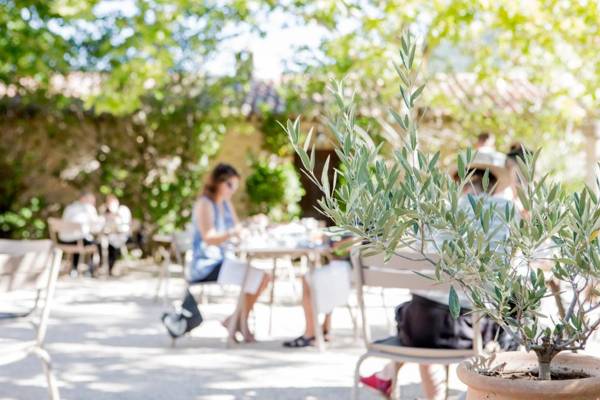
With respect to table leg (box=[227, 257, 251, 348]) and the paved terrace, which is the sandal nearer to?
the paved terrace

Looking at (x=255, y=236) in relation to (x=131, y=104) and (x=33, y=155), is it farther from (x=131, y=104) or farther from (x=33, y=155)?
(x=33, y=155)

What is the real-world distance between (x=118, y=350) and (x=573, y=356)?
4838 millimetres

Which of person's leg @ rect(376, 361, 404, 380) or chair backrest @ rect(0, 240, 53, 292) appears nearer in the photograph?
chair backrest @ rect(0, 240, 53, 292)

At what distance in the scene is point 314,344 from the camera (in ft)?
21.6

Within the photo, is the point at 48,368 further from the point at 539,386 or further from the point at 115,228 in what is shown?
the point at 115,228

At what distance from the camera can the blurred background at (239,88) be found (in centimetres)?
832

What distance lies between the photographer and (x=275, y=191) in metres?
15.5

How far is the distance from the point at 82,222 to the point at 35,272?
7983mm

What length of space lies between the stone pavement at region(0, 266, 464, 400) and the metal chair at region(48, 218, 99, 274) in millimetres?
2807

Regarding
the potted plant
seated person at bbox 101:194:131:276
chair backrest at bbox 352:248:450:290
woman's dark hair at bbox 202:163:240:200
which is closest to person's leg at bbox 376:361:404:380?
chair backrest at bbox 352:248:450:290

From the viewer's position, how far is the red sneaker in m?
4.39

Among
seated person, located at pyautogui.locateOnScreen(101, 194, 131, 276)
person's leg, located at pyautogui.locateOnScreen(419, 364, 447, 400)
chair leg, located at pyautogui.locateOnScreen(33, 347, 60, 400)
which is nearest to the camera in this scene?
chair leg, located at pyautogui.locateOnScreen(33, 347, 60, 400)

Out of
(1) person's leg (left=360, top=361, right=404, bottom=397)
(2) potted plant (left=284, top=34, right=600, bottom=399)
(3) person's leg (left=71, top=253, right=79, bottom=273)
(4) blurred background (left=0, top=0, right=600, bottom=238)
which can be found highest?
(4) blurred background (left=0, top=0, right=600, bottom=238)

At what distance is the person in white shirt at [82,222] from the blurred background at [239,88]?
1.60m
